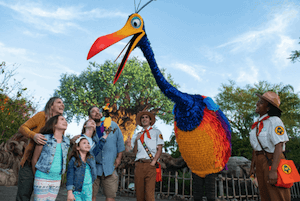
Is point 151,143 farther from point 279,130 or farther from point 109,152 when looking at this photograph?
point 279,130

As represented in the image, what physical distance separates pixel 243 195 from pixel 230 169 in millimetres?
982

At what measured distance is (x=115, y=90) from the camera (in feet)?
50.3

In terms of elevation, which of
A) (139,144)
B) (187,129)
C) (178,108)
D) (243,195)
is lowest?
(243,195)

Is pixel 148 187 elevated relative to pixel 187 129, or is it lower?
lower

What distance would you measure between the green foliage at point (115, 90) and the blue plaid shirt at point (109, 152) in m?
11.5

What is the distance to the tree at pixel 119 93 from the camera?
50.4 ft

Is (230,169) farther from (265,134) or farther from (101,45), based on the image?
(101,45)

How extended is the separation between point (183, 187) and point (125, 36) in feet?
19.8

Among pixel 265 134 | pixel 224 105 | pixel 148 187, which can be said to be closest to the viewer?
pixel 265 134

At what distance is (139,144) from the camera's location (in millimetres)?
3611

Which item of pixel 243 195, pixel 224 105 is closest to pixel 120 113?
pixel 224 105

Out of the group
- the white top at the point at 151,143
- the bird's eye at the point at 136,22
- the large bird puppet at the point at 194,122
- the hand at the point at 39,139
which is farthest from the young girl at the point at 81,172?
the bird's eye at the point at 136,22

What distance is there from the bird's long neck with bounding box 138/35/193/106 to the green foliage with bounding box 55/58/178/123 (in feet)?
37.4

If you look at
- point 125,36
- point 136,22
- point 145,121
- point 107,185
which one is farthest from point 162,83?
point 107,185
